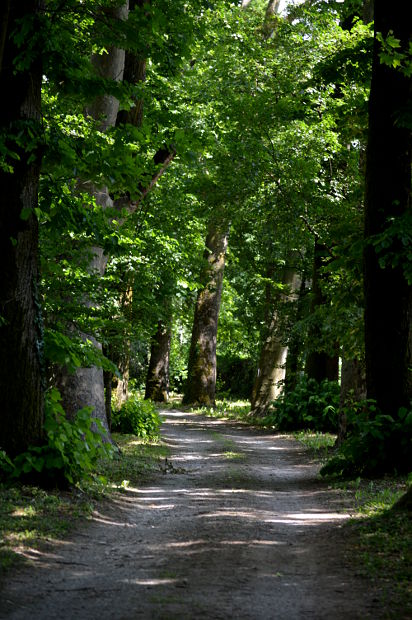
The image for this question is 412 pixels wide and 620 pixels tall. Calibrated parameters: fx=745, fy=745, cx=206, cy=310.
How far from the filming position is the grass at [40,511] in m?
6.15

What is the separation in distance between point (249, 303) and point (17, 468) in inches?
1021

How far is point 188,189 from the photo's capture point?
70.0 ft

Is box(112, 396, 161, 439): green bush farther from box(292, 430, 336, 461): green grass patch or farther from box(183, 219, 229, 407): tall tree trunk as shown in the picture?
box(183, 219, 229, 407): tall tree trunk

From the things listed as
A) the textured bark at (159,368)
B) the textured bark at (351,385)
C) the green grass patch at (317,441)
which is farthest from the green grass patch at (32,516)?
the textured bark at (159,368)

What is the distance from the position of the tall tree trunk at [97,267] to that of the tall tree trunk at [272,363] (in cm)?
1251

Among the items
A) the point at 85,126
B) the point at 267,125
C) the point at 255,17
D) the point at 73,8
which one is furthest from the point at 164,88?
the point at 255,17

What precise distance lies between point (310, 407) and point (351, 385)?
18.9 ft

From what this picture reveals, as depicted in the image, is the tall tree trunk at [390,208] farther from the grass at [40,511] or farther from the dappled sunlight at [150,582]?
the dappled sunlight at [150,582]

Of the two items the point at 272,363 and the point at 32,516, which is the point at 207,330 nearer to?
the point at 272,363

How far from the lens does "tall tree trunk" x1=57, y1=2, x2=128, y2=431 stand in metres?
12.8

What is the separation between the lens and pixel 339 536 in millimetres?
7238

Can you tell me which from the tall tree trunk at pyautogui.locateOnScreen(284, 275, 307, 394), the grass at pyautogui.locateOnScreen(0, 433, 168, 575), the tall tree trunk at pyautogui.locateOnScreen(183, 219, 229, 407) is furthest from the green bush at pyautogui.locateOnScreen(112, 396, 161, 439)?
the tall tree trunk at pyautogui.locateOnScreen(183, 219, 229, 407)

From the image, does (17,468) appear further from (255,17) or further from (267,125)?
(255,17)

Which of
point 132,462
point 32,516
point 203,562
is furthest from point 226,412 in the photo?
point 203,562
